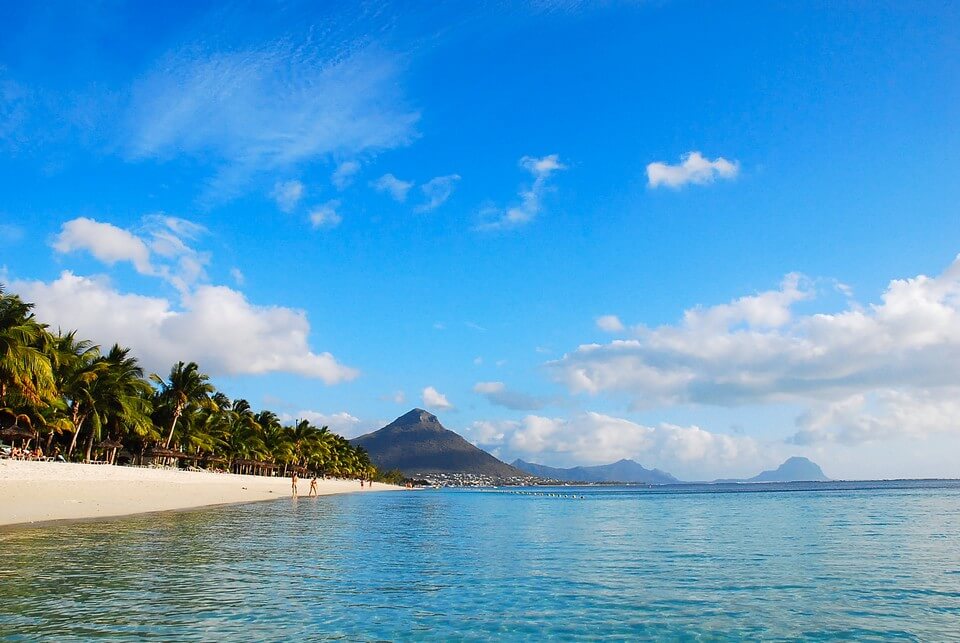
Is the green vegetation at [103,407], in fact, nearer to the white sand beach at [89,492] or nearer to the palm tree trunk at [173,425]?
the palm tree trunk at [173,425]

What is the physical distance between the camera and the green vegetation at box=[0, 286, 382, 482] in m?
39.6

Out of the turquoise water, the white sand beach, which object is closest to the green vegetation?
the white sand beach

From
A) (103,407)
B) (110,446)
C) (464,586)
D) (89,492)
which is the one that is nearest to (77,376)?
(103,407)

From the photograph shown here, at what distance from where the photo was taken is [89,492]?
35.9 meters

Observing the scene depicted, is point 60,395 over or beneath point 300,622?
over

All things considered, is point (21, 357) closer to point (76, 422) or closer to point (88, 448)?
point (76, 422)

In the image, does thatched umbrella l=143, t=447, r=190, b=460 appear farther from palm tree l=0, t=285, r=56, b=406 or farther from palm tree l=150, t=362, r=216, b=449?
palm tree l=0, t=285, r=56, b=406

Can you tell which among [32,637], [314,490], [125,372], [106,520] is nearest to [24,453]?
[125,372]

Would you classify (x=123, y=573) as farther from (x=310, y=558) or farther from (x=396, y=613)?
(x=396, y=613)

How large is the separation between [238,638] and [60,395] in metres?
51.8

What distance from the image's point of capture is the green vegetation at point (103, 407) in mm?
39625

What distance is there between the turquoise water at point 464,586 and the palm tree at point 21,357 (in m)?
16.4

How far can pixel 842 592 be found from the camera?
560 inches

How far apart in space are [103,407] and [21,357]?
20875mm
